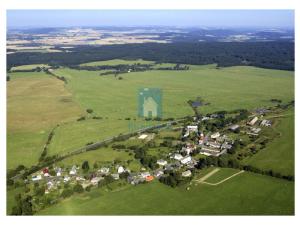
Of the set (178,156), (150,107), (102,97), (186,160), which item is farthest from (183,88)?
(186,160)

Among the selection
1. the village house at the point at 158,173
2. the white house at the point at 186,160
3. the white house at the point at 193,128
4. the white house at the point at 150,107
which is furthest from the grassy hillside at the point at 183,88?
the village house at the point at 158,173

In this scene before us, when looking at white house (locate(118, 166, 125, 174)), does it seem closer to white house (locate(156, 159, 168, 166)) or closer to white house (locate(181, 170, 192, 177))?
white house (locate(156, 159, 168, 166))

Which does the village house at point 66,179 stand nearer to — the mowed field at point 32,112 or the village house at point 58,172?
the village house at point 58,172

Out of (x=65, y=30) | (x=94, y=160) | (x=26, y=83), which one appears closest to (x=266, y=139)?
(x=94, y=160)

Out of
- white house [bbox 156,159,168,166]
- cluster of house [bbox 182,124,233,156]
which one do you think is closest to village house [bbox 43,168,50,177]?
white house [bbox 156,159,168,166]

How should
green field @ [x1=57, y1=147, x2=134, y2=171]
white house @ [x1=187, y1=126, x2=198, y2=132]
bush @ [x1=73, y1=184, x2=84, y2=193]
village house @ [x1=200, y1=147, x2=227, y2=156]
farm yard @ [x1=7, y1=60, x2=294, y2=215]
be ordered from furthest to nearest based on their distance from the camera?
white house @ [x1=187, y1=126, x2=198, y2=132] < village house @ [x1=200, y1=147, x2=227, y2=156] < green field @ [x1=57, y1=147, x2=134, y2=171] < bush @ [x1=73, y1=184, x2=84, y2=193] < farm yard @ [x1=7, y1=60, x2=294, y2=215]

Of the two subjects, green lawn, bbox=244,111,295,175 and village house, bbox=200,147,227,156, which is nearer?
green lawn, bbox=244,111,295,175

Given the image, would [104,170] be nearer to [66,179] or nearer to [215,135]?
[66,179]
